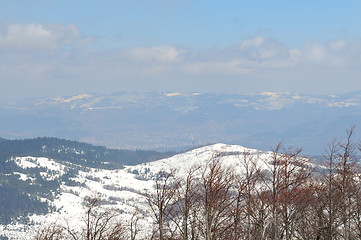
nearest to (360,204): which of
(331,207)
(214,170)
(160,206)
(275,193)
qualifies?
(331,207)

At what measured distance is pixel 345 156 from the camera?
123 ft

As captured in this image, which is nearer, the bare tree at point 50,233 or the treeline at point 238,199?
the treeline at point 238,199

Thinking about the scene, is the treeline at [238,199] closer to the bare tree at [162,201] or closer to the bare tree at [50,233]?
the bare tree at [162,201]

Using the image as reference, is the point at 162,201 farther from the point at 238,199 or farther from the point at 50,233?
the point at 50,233

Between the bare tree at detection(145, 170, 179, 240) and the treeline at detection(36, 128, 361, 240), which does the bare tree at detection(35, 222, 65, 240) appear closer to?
the treeline at detection(36, 128, 361, 240)

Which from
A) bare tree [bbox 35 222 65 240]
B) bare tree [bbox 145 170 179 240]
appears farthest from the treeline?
bare tree [bbox 35 222 65 240]

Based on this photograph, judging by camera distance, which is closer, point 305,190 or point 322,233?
point 305,190

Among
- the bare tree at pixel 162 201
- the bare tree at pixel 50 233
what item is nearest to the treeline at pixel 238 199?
the bare tree at pixel 162 201

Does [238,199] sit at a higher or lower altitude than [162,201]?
higher

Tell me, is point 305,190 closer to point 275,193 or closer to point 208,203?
point 275,193

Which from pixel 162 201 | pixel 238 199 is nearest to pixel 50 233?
pixel 162 201

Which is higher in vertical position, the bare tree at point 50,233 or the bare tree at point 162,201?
the bare tree at point 162,201

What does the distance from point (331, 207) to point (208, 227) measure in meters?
16.6

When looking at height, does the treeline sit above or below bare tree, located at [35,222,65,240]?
above
